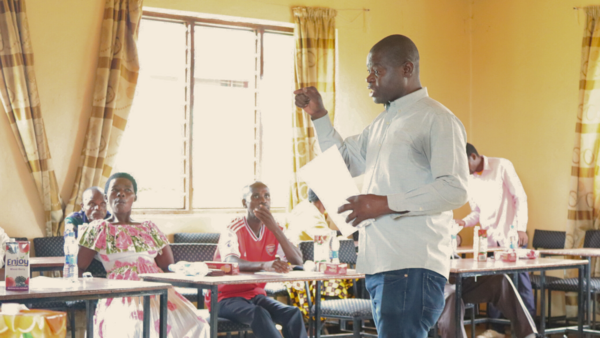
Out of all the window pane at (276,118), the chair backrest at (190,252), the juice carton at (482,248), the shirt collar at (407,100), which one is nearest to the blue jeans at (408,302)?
the shirt collar at (407,100)

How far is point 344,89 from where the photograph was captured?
7.23m

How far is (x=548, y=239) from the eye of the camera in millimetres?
6848

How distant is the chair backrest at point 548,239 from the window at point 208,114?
2539mm

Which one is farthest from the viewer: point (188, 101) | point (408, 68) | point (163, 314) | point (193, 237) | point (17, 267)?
point (188, 101)

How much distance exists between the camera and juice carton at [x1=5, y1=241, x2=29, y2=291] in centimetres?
260

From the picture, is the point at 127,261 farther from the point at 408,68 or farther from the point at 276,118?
the point at 276,118

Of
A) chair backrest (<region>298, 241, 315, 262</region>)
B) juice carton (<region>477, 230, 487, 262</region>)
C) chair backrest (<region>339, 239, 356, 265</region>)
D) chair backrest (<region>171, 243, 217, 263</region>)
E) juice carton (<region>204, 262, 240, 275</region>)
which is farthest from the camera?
chair backrest (<region>339, 239, 356, 265</region>)

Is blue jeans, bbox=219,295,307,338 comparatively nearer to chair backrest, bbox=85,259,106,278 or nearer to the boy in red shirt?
the boy in red shirt

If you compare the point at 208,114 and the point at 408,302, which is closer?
the point at 408,302

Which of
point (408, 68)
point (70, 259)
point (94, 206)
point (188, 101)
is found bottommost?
point (70, 259)

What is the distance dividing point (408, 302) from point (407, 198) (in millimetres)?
291

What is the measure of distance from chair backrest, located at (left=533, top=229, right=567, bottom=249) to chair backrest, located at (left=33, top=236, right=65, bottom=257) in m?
4.47

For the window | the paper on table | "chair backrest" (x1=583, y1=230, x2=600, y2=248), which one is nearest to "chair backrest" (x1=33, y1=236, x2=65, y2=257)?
the window

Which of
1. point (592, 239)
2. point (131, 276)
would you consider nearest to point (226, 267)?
point (131, 276)
